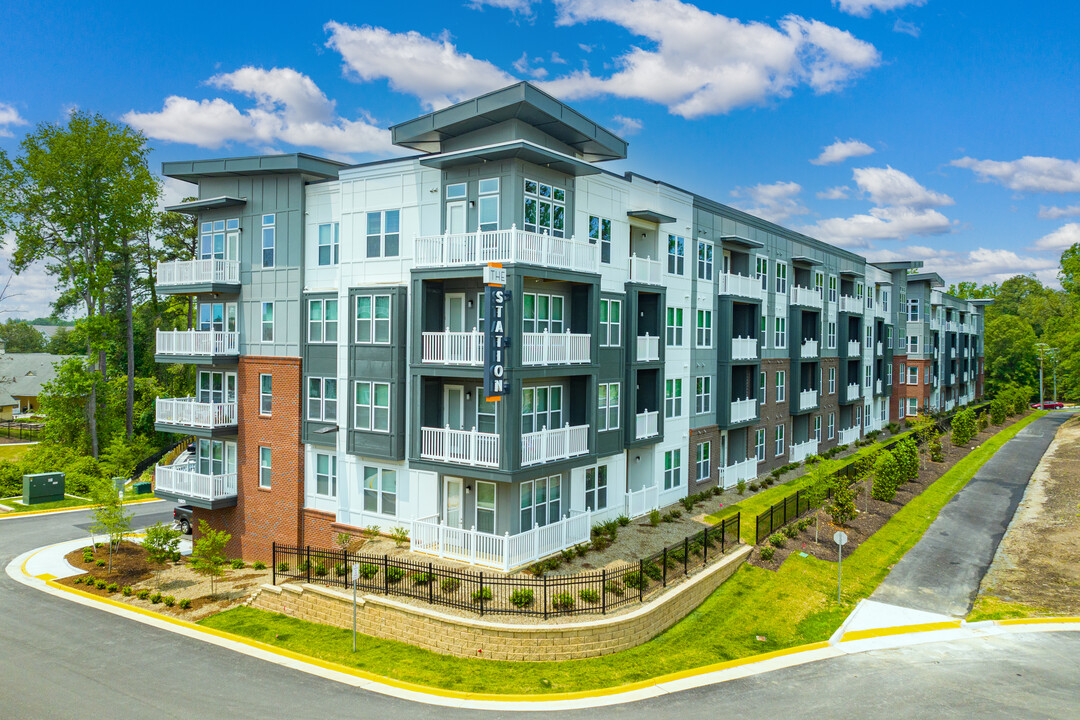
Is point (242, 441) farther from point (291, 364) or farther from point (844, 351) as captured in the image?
point (844, 351)

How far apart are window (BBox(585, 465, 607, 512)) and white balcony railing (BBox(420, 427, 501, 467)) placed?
5.71m

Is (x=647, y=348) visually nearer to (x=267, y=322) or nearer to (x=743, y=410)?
(x=743, y=410)

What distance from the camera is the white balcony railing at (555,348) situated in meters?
20.9

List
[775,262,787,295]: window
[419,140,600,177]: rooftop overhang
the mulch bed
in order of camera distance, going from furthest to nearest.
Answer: [775,262,787,295]: window, the mulch bed, [419,140,600,177]: rooftop overhang

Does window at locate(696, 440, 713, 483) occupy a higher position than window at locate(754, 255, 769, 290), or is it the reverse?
window at locate(754, 255, 769, 290)

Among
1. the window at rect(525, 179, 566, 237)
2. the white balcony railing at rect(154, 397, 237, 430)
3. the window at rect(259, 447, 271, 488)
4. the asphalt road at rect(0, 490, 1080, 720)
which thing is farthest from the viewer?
the white balcony railing at rect(154, 397, 237, 430)

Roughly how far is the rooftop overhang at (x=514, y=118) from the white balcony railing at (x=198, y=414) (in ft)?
43.8

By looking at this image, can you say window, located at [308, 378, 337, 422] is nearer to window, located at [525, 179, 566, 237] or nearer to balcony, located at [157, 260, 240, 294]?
balcony, located at [157, 260, 240, 294]

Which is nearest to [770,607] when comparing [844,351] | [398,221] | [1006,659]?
[1006,659]

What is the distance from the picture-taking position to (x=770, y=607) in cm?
2186

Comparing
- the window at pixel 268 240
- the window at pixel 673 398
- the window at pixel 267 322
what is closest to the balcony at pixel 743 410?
the window at pixel 673 398

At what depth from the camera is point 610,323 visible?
2517 centimetres

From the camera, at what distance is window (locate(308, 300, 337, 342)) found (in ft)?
83.4

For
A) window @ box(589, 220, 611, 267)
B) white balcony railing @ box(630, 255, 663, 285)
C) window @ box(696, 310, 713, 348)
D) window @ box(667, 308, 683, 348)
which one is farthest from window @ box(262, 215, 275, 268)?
window @ box(696, 310, 713, 348)
